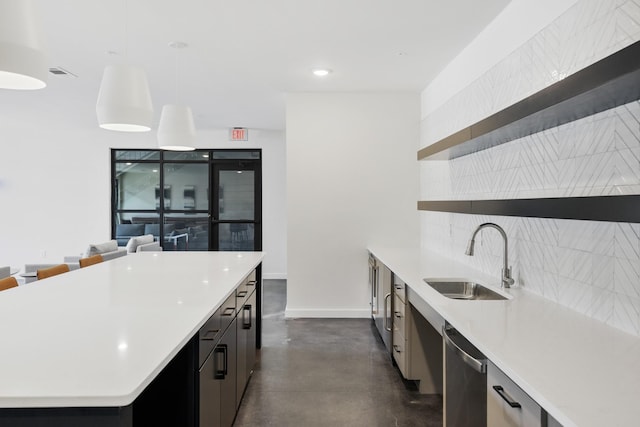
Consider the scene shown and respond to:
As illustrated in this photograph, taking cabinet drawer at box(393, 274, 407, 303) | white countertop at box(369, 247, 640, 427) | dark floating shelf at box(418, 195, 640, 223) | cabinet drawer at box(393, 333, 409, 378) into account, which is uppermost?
dark floating shelf at box(418, 195, 640, 223)

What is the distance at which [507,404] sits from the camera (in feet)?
4.03

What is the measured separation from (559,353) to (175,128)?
9.92 feet

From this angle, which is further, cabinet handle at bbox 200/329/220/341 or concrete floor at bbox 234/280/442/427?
concrete floor at bbox 234/280/442/427

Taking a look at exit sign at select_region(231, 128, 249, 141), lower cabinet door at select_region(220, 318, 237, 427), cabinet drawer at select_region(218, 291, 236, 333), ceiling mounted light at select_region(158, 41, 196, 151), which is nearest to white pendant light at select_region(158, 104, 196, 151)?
ceiling mounted light at select_region(158, 41, 196, 151)

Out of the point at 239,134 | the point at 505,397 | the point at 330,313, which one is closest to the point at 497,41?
the point at 505,397

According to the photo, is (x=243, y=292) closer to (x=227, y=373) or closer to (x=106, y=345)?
(x=227, y=373)

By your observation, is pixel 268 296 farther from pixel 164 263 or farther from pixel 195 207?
pixel 164 263

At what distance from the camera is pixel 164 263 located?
10.4 ft

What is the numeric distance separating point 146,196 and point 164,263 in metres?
5.27

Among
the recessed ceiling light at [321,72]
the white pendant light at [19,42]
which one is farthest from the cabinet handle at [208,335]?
the recessed ceiling light at [321,72]

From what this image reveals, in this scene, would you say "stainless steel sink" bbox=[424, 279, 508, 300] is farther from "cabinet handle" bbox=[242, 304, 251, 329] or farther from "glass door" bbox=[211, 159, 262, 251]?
"glass door" bbox=[211, 159, 262, 251]

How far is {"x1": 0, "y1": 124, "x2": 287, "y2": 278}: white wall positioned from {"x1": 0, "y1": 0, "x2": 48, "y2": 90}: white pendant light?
20.8 feet

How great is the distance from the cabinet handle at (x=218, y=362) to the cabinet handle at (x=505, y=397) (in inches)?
47.6

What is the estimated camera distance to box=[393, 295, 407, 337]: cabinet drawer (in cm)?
288
